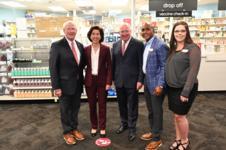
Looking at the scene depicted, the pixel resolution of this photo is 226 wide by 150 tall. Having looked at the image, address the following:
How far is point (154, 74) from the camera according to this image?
246 centimetres

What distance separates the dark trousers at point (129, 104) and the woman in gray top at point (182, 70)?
1.74ft

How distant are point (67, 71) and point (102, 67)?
45cm

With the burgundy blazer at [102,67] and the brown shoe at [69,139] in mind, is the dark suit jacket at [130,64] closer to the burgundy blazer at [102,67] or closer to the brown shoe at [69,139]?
the burgundy blazer at [102,67]

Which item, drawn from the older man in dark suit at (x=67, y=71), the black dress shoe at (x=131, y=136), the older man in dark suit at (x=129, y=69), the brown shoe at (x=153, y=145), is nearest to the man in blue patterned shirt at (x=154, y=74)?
the brown shoe at (x=153, y=145)

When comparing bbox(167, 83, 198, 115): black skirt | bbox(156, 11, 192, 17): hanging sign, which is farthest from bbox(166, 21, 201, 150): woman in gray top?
bbox(156, 11, 192, 17): hanging sign

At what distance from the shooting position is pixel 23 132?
318 centimetres

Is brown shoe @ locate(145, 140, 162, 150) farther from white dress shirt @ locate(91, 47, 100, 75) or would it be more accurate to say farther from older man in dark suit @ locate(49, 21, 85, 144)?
white dress shirt @ locate(91, 47, 100, 75)

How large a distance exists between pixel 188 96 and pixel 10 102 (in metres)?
3.82

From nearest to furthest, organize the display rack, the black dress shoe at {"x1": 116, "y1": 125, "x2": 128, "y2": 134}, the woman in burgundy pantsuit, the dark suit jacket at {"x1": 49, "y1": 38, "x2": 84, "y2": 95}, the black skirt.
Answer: the black skirt
the dark suit jacket at {"x1": 49, "y1": 38, "x2": 84, "y2": 95}
the woman in burgundy pantsuit
the black dress shoe at {"x1": 116, "y1": 125, "x2": 128, "y2": 134}
the display rack

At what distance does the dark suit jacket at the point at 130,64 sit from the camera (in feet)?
8.61

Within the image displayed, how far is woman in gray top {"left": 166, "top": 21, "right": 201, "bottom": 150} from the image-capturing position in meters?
2.12

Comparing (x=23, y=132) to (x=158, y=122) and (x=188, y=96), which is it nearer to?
(x=158, y=122)

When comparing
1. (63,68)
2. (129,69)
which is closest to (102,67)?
(129,69)

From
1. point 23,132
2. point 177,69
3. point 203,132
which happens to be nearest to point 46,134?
point 23,132
